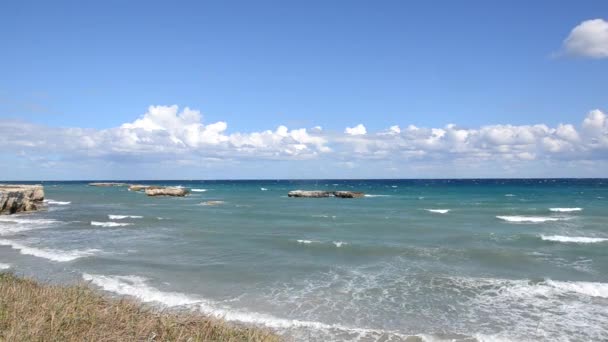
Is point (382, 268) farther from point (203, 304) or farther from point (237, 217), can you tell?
point (237, 217)

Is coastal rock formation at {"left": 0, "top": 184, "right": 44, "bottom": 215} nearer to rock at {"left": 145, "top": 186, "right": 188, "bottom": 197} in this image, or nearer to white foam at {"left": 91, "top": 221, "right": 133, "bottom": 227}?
white foam at {"left": 91, "top": 221, "right": 133, "bottom": 227}

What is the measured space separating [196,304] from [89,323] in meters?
6.31

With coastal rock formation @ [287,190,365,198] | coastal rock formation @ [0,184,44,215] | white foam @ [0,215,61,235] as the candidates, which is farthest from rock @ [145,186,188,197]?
white foam @ [0,215,61,235]

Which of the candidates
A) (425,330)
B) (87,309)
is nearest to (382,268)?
(425,330)

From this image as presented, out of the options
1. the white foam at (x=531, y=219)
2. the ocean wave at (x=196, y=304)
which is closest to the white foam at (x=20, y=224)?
the ocean wave at (x=196, y=304)

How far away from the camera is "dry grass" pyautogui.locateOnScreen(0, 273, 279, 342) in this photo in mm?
6664

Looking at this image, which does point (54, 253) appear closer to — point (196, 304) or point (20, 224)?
point (196, 304)

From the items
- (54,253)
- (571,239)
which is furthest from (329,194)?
(54,253)

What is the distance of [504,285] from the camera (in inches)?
635

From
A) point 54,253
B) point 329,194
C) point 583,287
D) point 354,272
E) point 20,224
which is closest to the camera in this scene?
point 583,287

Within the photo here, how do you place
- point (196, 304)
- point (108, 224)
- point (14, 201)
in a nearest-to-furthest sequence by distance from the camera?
point (196, 304) → point (108, 224) → point (14, 201)

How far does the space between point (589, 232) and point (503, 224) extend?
636 cm

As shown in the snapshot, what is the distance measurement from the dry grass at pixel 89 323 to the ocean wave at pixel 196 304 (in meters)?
1.47

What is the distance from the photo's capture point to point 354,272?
1831 centimetres
